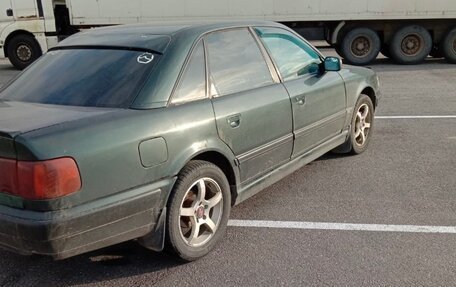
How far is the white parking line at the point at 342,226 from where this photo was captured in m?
3.34

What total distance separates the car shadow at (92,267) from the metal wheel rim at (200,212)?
8.1 inches

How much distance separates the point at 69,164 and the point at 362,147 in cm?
376

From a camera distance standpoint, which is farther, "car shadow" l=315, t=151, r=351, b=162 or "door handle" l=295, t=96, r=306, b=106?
"car shadow" l=315, t=151, r=351, b=162

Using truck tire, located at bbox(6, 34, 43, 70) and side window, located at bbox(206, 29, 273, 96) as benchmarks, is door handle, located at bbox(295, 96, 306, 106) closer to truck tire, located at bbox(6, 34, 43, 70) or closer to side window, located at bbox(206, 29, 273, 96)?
side window, located at bbox(206, 29, 273, 96)

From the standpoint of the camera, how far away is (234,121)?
10.3 feet

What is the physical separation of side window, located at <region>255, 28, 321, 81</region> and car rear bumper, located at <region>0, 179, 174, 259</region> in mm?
1723

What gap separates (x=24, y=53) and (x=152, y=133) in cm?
1288

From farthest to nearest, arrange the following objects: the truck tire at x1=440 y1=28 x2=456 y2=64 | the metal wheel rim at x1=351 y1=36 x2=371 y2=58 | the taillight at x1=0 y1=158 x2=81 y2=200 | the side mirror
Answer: the metal wheel rim at x1=351 y1=36 x2=371 y2=58
the truck tire at x1=440 y1=28 x2=456 y2=64
the side mirror
the taillight at x1=0 y1=158 x2=81 y2=200

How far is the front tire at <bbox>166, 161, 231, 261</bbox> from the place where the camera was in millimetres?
2777

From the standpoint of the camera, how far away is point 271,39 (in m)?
3.88

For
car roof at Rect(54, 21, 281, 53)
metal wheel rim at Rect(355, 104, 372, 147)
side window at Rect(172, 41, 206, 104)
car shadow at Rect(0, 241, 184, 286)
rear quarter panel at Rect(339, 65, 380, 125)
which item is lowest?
car shadow at Rect(0, 241, 184, 286)

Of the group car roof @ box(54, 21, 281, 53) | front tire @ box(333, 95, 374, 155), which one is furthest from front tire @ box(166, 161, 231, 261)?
front tire @ box(333, 95, 374, 155)

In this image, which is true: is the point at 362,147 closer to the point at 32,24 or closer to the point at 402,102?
the point at 402,102

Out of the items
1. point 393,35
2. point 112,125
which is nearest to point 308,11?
point 393,35
